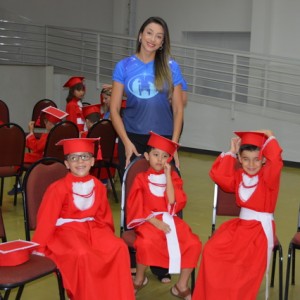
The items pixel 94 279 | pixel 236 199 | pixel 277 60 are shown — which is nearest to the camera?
pixel 94 279

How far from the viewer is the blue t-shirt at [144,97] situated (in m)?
3.96

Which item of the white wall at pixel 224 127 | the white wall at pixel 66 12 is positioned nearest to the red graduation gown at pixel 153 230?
the white wall at pixel 224 127

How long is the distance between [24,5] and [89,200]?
909 centimetres

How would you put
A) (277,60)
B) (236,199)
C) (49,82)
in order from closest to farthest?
(236,199) → (277,60) → (49,82)

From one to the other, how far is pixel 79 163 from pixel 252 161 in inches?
41.9

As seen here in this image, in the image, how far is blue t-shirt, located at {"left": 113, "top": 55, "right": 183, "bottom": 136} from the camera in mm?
3957

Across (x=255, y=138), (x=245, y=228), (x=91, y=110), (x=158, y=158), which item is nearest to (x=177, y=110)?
(x=158, y=158)

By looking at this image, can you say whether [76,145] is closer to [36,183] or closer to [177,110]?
[36,183]

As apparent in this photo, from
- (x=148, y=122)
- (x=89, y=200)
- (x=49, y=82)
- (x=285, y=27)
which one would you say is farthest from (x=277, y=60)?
(x=89, y=200)

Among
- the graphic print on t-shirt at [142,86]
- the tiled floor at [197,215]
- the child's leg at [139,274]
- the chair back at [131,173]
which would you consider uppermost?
the graphic print on t-shirt at [142,86]

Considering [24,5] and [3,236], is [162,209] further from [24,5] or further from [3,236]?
[24,5]

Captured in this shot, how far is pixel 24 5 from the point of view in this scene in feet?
39.0

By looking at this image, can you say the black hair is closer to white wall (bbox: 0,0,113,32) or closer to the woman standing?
the woman standing

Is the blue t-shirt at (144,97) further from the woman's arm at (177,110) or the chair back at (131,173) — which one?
the chair back at (131,173)
